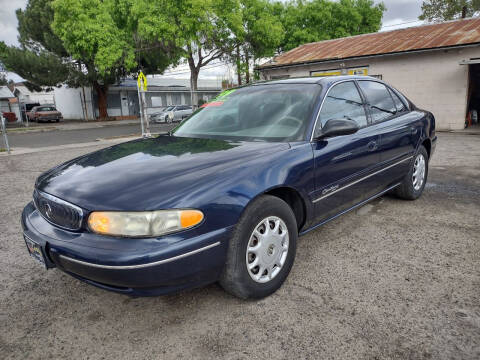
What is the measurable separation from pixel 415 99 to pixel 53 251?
15364mm

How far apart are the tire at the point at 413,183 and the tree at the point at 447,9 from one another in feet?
119

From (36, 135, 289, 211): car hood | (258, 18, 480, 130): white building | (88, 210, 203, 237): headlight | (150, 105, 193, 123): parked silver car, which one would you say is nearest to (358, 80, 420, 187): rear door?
(36, 135, 289, 211): car hood

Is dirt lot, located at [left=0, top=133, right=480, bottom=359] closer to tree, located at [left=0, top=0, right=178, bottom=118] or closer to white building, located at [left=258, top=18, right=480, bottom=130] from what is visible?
white building, located at [left=258, top=18, right=480, bottom=130]

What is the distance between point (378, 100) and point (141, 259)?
305cm

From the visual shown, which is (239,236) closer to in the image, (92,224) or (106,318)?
(92,224)

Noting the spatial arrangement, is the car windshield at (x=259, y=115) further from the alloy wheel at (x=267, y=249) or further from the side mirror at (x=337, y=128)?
the alloy wheel at (x=267, y=249)

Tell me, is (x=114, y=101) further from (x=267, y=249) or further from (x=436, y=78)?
(x=267, y=249)

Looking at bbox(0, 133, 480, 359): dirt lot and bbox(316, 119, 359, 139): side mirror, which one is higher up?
bbox(316, 119, 359, 139): side mirror

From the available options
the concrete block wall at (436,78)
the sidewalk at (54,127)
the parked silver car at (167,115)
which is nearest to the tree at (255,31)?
the parked silver car at (167,115)

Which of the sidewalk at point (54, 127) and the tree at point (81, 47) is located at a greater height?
the tree at point (81, 47)

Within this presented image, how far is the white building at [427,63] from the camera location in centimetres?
1330

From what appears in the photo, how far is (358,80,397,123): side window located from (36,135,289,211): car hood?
4.89 ft

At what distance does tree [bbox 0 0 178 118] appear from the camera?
2242 cm

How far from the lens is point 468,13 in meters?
33.8
